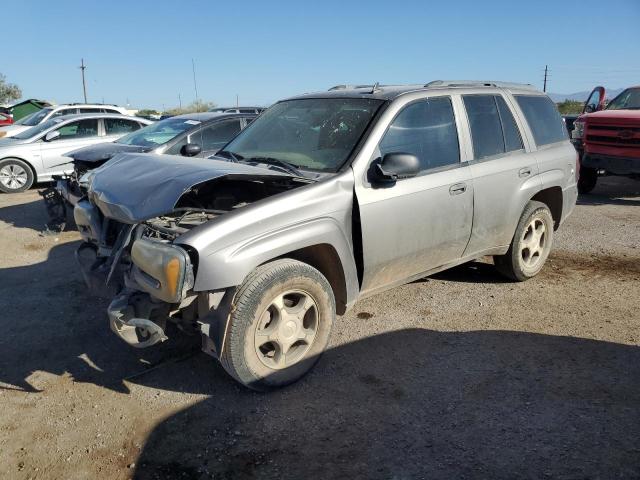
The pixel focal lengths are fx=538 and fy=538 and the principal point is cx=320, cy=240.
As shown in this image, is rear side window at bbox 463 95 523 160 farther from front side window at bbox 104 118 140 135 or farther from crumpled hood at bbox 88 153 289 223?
front side window at bbox 104 118 140 135

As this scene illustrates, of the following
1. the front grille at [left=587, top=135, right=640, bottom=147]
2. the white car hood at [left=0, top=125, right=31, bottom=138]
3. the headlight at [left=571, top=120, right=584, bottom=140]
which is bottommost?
the front grille at [left=587, top=135, right=640, bottom=147]

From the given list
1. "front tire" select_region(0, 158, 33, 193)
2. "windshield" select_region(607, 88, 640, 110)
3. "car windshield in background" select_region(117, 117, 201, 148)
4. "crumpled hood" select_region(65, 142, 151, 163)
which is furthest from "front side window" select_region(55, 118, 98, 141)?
"windshield" select_region(607, 88, 640, 110)

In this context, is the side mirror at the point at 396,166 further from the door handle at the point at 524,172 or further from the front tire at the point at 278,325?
the door handle at the point at 524,172

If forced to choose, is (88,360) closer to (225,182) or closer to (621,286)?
(225,182)

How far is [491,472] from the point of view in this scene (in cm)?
271

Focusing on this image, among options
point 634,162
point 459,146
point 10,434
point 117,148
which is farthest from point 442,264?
point 634,162

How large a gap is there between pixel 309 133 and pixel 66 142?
346 inches

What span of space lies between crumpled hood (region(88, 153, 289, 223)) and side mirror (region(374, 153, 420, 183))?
2.21ft

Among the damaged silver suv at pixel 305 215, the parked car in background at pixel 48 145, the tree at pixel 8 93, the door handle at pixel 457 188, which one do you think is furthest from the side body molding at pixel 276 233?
the tree at pixel 8 93

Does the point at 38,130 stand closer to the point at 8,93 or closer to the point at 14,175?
the point at 14,175

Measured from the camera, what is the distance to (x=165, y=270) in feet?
9.46

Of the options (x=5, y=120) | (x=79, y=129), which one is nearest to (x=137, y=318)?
(x=79, y=129)

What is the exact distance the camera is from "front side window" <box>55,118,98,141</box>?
11273 millimetres

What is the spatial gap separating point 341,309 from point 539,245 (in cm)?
267
